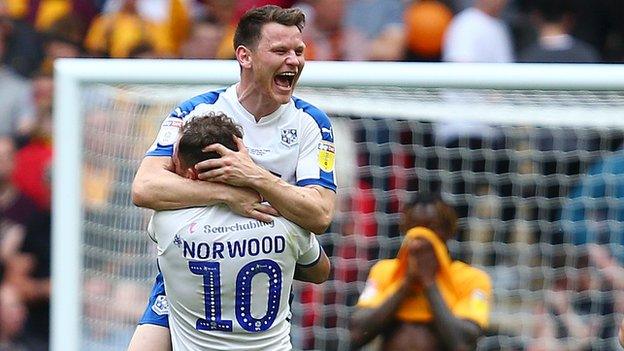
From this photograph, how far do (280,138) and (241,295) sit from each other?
580mm

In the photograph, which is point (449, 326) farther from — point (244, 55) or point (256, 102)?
point (244, 55)

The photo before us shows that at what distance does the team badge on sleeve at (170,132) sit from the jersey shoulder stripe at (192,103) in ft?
0.12

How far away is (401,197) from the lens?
28.2 ft

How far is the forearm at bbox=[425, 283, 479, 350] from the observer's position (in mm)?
7508

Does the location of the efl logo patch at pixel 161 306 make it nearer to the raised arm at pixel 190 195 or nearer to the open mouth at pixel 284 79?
the raised arm at pixel 190 195

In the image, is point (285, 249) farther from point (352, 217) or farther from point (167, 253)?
point (352, 217)

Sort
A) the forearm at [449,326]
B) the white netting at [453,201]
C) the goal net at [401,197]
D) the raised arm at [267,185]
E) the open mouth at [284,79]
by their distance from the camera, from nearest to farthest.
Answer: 1. the raised arm at [267,185]
2. the open mouth at [284,79]
3. the forearm at [449,326]
4. the goal net at [401,197]
5. the white netting at [453,201]

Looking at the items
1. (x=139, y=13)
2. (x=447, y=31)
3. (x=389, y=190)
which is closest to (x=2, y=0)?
(x=139, y=13)

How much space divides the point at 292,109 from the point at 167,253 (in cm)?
71

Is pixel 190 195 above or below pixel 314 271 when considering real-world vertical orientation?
above

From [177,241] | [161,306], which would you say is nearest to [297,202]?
[177,241]

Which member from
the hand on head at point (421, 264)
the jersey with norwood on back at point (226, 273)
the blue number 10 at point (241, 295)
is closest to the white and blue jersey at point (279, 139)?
the jersey with norwood on back at point (226, 273)

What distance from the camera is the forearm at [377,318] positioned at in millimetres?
7613

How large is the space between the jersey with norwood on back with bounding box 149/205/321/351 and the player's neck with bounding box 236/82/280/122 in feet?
1.37
